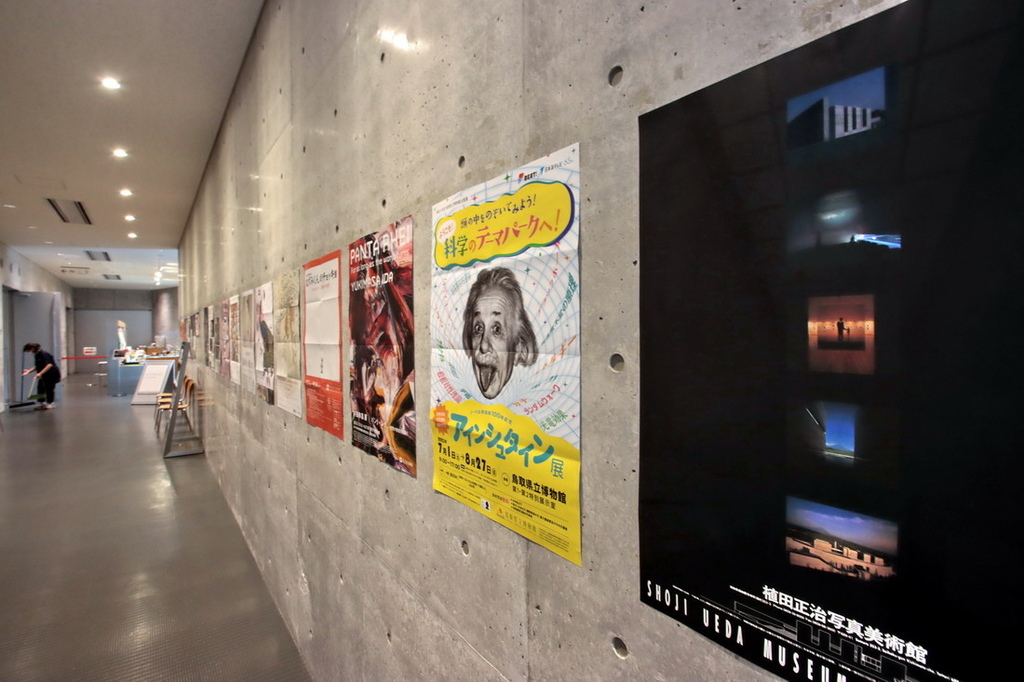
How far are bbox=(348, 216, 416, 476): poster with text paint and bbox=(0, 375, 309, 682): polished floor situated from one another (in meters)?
1.63

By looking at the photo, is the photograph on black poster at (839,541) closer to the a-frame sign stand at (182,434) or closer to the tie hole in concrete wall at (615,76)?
the tie hole in concrete wall at (615,76)

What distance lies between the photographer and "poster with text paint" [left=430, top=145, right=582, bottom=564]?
0.94 m

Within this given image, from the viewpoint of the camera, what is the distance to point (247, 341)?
3.63 m

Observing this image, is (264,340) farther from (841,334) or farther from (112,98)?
(841,334)

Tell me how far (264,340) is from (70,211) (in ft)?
25.2

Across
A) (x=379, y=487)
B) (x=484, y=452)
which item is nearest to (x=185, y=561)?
(x=379, y=487)

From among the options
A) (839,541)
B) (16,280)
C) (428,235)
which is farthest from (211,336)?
(16,280)

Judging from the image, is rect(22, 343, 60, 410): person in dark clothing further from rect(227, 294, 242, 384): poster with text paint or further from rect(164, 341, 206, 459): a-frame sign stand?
rect(227, 294, 242, 384): poster with text paint

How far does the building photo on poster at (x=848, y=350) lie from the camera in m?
0.48

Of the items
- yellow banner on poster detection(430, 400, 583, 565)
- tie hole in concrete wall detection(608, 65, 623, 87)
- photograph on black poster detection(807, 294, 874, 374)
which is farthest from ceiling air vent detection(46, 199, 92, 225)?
photograph on black poster detection(807, 294, 874, 374)

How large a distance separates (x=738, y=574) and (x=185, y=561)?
410 centimetres

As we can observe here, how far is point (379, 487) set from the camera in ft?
5.59

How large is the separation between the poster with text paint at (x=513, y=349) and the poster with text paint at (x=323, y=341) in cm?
86

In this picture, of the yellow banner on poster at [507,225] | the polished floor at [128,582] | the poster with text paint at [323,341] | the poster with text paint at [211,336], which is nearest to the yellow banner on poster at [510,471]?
the yellow banner on poster at [507,225]
